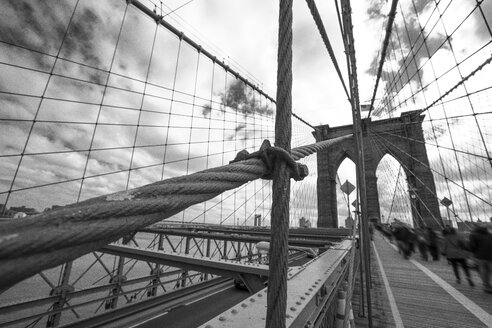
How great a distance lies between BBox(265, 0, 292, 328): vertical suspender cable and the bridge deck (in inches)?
136

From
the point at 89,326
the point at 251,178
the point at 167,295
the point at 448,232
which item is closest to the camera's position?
the point at 251,178

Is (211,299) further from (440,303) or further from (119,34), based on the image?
(119,34)

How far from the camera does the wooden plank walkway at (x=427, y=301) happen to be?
10.2ft

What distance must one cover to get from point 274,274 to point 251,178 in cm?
28

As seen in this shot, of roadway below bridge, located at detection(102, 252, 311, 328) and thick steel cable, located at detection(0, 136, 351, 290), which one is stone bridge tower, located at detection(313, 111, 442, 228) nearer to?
roadway below bridge, located at detection(102, 252, 311, 328)

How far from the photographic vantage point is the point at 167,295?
5301mm

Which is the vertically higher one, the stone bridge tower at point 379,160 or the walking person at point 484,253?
the stone bridge tower at point 379,160

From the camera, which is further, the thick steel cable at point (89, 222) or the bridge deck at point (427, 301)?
the bridge deck at point (427, 301)

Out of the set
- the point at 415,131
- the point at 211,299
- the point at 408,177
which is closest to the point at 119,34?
the point at 211,299

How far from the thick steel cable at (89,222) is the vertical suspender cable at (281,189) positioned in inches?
7.6


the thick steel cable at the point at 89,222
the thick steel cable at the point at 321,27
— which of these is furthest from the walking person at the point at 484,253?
the thick steel cable at the point at 89,222

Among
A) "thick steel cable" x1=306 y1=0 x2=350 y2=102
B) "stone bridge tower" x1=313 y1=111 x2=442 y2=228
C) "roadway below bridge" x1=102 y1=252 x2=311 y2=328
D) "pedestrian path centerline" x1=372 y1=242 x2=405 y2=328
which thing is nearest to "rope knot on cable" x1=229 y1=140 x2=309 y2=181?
"thick steel cable" x1=306 y1=0 x2=350 y2=102

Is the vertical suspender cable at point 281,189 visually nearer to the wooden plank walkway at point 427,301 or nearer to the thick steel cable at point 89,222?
the thick steel cable at point 89,222

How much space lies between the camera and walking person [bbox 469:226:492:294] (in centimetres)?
424
